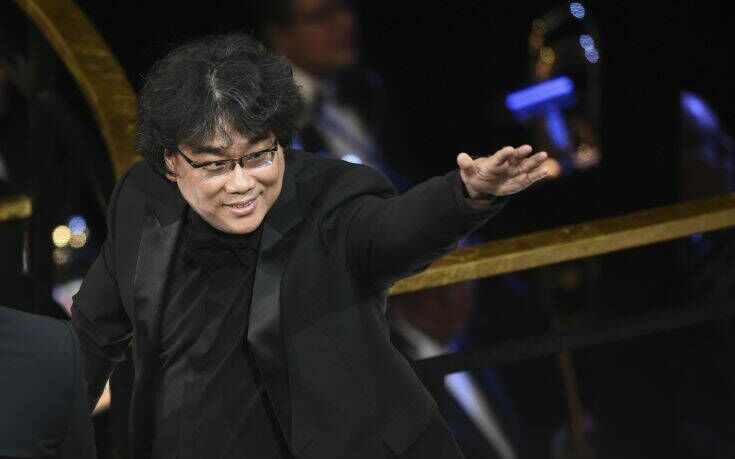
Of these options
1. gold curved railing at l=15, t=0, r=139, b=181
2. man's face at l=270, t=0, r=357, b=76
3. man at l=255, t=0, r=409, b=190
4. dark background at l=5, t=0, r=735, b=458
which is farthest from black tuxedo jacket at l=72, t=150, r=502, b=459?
man's face at l=270, t=0, r=357, b=76

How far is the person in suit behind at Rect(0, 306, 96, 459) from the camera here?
1423mm

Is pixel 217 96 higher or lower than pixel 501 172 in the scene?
higher

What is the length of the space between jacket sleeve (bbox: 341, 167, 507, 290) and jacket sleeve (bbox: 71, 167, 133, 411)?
46 centimetres

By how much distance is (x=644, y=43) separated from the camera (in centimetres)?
603

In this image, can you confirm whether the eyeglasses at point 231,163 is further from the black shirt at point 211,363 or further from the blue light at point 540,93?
the blue light at point 540,93

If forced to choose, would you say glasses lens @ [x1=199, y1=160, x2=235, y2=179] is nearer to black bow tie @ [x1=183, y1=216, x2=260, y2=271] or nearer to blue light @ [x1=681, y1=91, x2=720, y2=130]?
black bow tie @ [x1=183, y1=216, x2=260, y2=271]

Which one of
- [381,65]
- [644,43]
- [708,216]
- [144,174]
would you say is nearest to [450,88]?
[381,65]

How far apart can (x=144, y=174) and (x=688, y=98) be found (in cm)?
413

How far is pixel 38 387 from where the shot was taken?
144cm

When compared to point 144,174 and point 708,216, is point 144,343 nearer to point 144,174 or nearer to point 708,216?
point 144,174

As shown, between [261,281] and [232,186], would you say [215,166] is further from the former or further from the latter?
[261,281]

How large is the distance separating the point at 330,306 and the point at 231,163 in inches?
11.1

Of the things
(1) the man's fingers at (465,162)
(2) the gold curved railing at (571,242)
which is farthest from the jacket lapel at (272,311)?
(2) the gold curved railing at (571,242)

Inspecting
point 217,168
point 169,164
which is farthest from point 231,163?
point 169,164
